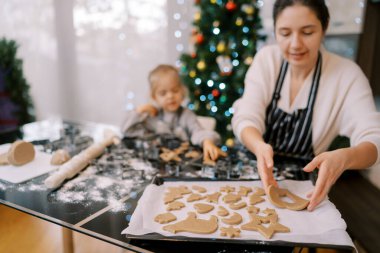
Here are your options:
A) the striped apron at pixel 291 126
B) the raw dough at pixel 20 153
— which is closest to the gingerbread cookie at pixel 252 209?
the striped apron at pixel 291 126

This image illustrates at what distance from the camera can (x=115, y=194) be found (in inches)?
41.0

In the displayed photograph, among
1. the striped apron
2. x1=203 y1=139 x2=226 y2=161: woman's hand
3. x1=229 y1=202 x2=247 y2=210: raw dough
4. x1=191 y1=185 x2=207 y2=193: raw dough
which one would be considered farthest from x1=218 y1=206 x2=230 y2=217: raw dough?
the striped apron

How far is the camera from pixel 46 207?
947 millimetres

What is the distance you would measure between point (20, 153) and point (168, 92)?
78 centimetres

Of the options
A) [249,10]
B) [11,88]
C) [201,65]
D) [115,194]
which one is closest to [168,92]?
[115,194]

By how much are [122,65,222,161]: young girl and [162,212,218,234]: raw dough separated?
34.9 inches

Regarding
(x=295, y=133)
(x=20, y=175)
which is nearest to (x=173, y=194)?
(x=20, y=175)

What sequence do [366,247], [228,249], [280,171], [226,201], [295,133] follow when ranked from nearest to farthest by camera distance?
[228,249]
[366,247]
[226,201]
[280,171]
[295,133]

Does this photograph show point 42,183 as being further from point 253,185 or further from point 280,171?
point 280,171

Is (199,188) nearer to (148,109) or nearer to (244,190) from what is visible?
(244,190)

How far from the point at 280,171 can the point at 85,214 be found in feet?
2.28

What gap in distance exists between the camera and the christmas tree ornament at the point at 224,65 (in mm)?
3115

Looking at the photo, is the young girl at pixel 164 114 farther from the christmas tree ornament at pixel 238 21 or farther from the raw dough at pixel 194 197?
the christmas tree ornament at pixel 238 21

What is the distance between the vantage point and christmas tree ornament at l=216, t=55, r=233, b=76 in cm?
312
